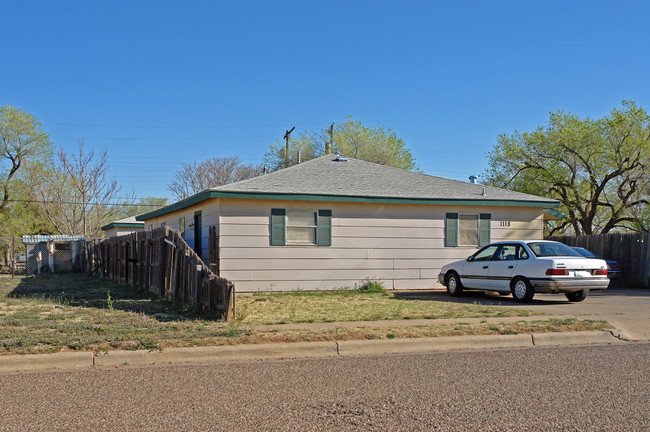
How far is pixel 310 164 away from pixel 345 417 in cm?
1554

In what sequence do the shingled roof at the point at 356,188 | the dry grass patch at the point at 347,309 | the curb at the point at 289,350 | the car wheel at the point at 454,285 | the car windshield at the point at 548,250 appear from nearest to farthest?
the curb at the point at 289,350
the dry grass patch at the point at 347,309
the car windshield at the point at 548,250
the car wheel at the point at 454,285
the shingled roof at the point at 356,188

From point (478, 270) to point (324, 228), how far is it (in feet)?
15.2

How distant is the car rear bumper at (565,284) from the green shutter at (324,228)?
19.8 feet

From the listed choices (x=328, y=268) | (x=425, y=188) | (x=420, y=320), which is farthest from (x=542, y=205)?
(x=420, y=320)

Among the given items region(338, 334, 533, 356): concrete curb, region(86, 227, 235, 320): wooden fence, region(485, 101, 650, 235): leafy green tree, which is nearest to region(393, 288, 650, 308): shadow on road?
region(338, 334, 533, 356): concrete curb

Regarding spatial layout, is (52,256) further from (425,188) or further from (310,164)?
(425,188)

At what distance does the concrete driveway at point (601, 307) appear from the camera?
1071 centimetres

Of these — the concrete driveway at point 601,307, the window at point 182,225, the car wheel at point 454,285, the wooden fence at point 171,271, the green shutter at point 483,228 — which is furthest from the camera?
the window at point 182,225

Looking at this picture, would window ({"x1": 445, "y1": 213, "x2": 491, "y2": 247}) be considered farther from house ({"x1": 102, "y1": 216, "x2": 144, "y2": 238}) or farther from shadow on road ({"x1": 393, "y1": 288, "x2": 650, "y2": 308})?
house ({"x1": 102, "y1": 216, "x2": 144, "y2": 238})

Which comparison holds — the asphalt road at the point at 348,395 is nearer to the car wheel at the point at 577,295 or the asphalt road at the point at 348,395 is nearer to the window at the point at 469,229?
the car wheel at the point at 577,295

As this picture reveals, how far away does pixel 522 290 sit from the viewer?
1391 centimetres

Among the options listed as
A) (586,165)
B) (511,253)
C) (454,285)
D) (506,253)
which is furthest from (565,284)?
(586,165)

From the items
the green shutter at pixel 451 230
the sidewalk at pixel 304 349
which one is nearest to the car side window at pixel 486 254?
the green shutter at pixel 451 230

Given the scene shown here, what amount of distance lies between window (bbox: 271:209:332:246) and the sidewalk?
6.71 m
